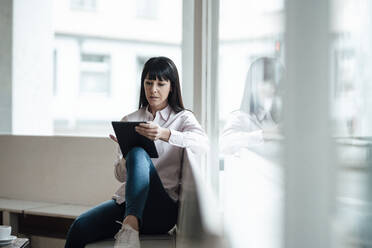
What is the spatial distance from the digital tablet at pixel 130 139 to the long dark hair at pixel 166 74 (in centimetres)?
31

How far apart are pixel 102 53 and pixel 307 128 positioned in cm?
1604

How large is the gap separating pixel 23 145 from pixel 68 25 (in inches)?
458

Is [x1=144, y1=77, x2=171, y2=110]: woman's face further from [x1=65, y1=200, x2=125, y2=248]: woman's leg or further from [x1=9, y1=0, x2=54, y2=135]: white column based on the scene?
[x1=9, y1=0, x2=54, y2=135]: white column

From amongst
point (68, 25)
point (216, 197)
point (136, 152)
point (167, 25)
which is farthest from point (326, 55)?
point (167, 25)

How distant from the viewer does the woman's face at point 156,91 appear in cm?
214

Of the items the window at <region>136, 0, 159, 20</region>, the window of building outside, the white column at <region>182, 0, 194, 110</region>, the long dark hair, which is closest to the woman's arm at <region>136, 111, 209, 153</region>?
the long dark hair

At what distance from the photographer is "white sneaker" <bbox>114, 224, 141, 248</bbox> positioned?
64.0 inches

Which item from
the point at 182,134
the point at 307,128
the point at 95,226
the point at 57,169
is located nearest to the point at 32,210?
the point at 57,169

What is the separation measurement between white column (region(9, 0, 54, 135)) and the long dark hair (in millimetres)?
1741

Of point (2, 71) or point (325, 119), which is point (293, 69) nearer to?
point (325, 119)

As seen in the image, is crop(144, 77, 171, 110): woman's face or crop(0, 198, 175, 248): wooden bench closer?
crop(144, 77, 171, 110): woman's face

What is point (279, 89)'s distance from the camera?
1.03 ft

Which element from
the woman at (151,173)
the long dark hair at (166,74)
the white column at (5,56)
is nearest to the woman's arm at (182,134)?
the woman at (151,173)

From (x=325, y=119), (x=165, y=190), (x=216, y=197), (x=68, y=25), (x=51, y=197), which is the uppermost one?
(x=68, y=25)
